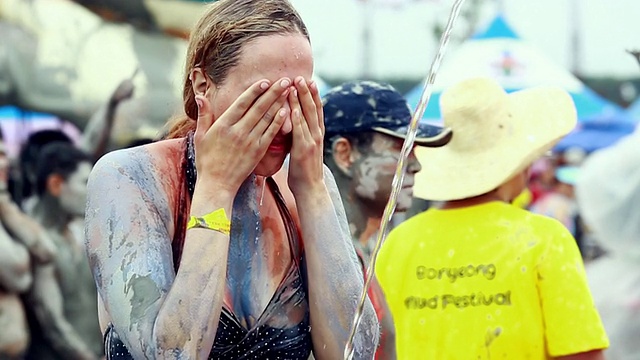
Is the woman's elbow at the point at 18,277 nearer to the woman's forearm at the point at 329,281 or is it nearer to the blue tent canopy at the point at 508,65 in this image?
the blue tent canopy at the point at 508,65

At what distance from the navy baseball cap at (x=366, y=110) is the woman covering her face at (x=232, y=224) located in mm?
1497

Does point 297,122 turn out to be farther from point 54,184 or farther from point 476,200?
point 54,184

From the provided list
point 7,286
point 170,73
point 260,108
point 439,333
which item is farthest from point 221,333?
point 170,73

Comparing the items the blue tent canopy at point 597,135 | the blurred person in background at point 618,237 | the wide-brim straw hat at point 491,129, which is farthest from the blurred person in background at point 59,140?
the blue tent canopy at point 597,135

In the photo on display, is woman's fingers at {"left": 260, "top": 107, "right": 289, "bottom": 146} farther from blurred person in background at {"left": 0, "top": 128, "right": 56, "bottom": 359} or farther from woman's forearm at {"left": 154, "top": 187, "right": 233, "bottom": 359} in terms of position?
blurred person in background at {"left": 0, "top": 128, "right": 56, "bottom": 359}

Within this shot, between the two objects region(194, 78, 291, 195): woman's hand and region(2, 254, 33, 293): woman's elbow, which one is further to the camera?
region(2, 254, 33, 293): woman's elbow

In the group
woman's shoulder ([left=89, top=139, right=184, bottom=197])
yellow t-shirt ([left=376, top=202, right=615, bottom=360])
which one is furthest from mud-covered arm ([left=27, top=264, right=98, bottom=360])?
woman's shoulder ([left=89, top=139, right=184, bottom=197])

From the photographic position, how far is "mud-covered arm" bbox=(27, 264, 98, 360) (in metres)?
6.82

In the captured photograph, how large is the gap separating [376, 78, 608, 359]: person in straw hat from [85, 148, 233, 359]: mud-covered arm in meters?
1.80

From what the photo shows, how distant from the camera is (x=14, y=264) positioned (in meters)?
6.54

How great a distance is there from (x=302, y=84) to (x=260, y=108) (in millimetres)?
96

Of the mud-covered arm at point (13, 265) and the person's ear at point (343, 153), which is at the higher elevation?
the person's ear at point (343, 153)

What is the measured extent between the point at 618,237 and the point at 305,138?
297 cm

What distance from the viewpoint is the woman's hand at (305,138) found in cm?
196
